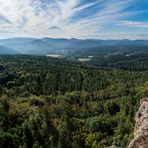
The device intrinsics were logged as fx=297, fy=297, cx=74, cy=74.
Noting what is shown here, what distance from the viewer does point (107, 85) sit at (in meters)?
179

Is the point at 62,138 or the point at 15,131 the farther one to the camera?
the point at 15,131

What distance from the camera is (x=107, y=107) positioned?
4656 inches

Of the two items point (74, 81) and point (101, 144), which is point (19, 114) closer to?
point (101, 144)

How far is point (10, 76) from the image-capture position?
574 ft

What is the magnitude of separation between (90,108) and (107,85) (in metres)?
62.6

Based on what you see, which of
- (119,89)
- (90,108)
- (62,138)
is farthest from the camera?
(119,89)

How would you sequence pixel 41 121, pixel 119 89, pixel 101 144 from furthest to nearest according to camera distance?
pixel 119 89, pixel 41 121, pixel 101 144

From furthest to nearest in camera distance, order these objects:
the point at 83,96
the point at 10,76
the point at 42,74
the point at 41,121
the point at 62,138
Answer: the point at 42,74, the point at 10,76, the point at 83,96, the point at 41,121, the point at 62,138

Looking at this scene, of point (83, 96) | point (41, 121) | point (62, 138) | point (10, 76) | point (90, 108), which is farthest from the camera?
point (10, 76)

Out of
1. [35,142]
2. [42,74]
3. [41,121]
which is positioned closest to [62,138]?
[35,142]

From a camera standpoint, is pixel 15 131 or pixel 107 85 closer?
pixel 15 131

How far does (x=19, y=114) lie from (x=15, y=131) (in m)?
18.9

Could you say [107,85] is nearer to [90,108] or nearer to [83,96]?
[83,96]

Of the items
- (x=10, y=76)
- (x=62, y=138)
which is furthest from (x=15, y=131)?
(x=10, y=76)
